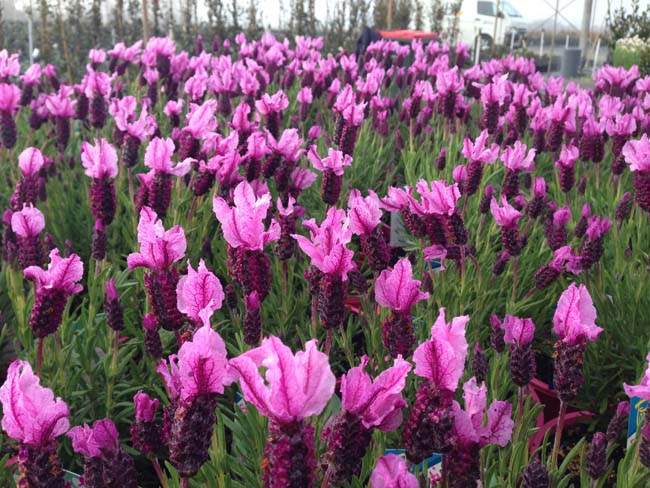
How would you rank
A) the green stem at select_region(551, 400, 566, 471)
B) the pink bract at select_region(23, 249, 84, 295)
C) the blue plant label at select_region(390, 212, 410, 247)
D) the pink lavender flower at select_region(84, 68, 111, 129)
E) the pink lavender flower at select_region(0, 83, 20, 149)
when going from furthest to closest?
the pink lavender flower at select_region(84, 68, 111, 129) → the pink lavender flower at select_region(0, 83, 20, 149) → the blue plant label at select_region(390, 212, 410, 247) → the pink bract at select_region(23, 249, 84, 295) → the green stem at select_region(551, 400, 566, 471)

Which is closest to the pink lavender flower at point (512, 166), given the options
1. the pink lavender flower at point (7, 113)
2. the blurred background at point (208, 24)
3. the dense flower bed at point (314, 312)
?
the dense flower bed at point (314, 312)

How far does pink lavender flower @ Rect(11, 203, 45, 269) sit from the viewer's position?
5.00 feet

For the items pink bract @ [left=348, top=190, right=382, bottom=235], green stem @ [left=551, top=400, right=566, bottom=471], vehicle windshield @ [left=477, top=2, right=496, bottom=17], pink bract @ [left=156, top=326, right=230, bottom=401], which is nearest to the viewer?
pink bract @ [left=156, top=326, right=230, bottom=401]

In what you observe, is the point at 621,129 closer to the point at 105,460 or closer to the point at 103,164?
the point at 103,164

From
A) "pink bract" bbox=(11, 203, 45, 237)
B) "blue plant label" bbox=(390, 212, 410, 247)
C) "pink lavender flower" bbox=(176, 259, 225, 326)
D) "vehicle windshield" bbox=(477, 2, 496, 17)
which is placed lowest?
"blue plant label" bbox=(390, 212, 410, 247)

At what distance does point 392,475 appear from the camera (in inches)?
29.9

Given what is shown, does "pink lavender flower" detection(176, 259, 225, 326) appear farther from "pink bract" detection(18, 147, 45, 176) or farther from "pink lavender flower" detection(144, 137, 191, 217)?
"pink bract" detection(18, 147, 45, 176)

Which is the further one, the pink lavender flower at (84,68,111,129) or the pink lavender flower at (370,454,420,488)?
the pink lavender flower at (84,68,111,129)

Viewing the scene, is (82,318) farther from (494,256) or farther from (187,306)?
(494,256)

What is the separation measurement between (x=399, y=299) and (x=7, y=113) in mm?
2167

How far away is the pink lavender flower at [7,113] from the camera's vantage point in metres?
2.67

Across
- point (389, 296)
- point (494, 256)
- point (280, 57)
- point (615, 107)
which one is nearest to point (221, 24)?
point (280, 57)

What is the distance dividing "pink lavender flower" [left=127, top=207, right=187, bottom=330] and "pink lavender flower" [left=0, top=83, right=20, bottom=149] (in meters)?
1.82

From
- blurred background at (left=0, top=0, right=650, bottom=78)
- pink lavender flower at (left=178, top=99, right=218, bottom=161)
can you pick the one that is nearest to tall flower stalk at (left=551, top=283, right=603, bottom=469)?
pink lavender flower at (left=178, top=99, right=218, bottom=161)
